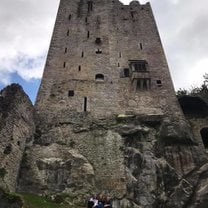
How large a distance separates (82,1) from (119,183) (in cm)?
2423

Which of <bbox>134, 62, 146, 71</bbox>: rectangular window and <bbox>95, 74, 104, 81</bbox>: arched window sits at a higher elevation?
<bbox>134, 62, 146, 71</bbox>: rectangular window

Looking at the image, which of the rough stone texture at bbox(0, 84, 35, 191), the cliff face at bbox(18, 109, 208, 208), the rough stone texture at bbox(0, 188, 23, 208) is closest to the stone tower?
the cliff face at bbox(18, 109, 208, 208)

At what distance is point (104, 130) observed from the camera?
22672 mm

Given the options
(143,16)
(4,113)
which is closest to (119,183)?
(4,113)

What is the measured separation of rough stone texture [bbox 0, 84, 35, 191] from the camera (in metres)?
17.5

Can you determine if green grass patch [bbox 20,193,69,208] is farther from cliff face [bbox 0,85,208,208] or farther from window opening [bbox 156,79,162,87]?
window opening [bbox 156,79,162,87]

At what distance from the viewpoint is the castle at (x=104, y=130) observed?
19.0 meters

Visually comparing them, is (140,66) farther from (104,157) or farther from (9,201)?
(9,201)

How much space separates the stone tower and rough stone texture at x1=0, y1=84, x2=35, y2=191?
3.57m

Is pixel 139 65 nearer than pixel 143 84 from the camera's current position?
No

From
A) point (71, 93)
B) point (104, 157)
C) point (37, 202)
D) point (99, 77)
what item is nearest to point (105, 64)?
point (99, 77)

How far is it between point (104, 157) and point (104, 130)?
95.0 inches

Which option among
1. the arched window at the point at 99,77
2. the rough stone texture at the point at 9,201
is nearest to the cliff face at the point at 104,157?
the rough stone texture at the point at 9,201

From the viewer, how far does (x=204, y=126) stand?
2547 cm
